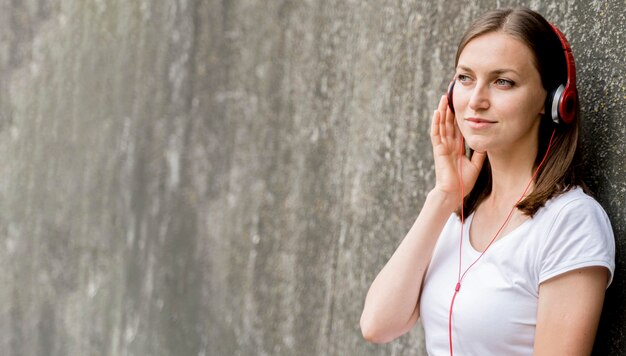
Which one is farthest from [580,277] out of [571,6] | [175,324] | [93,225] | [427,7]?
[93,225]

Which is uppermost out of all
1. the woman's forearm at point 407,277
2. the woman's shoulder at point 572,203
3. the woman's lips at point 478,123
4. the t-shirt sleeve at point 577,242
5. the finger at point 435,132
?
the woman's lips at point 478,123

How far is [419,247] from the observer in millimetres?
2154

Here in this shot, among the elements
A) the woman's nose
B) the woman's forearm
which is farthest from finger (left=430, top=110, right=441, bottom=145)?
the woman's nose

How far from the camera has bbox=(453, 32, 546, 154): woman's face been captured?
195 cm

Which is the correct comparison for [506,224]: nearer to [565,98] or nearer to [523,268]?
[523,268]

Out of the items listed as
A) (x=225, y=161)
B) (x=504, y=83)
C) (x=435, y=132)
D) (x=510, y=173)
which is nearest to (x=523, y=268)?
A: (x=510, y=173)

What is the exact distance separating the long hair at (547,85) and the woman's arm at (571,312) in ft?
0.63

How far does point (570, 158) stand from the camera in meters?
1.97

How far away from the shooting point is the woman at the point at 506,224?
70.1 inches

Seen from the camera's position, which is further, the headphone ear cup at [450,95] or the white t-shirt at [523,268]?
the headphone ear cup at [450,95]

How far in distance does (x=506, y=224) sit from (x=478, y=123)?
0.77 feet

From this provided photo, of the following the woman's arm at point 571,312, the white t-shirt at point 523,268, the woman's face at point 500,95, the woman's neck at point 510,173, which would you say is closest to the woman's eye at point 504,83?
the woman's face at point 500,95

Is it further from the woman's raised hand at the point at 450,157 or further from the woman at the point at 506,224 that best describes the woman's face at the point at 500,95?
the woman's raised hand at the point at 450,157

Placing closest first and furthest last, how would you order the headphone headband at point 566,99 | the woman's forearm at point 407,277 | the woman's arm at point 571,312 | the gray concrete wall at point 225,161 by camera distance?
the woman's arm at point 571,312, the headphone headband at point 566,99, the woman's forearm at point 407,277, the gray concrete wall at point 225,161
